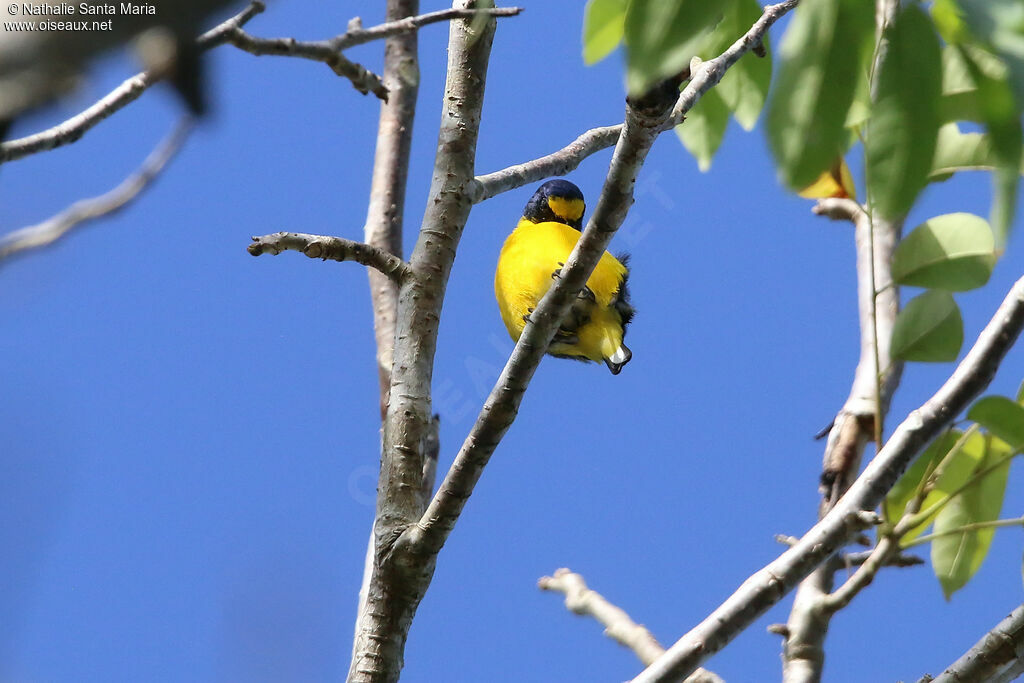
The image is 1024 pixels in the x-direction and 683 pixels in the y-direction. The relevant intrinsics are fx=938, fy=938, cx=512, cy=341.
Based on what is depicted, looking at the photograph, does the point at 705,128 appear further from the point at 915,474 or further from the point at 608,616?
the point at 608,616

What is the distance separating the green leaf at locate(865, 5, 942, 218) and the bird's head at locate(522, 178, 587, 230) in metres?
3.69

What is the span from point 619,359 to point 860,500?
7.10 ft

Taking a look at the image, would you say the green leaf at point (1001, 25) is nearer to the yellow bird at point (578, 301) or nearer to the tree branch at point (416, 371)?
the tree branch at point (416, 371)

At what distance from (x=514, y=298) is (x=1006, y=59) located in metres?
3.15

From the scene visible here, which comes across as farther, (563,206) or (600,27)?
(563,206)

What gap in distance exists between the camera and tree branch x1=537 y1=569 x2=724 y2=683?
6.86 feet

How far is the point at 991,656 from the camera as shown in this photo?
5.09 feet

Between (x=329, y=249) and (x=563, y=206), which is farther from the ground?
(x=563, y=206)

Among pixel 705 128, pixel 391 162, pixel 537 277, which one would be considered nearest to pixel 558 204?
pixel 537 277

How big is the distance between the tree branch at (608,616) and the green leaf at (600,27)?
1268 mm

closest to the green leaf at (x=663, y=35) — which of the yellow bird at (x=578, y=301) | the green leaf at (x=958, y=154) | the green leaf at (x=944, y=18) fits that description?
the green leaf at (x=944, y=18)

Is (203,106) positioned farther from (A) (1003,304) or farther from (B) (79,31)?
(A) (1003,304)

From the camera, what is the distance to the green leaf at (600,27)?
1.34 metres

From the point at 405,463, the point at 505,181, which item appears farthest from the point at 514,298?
the point at 405,463
